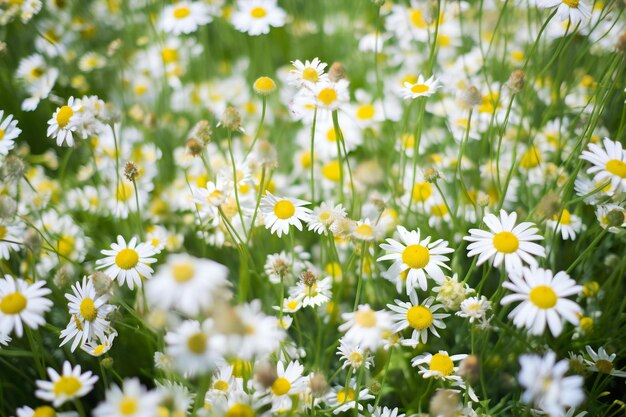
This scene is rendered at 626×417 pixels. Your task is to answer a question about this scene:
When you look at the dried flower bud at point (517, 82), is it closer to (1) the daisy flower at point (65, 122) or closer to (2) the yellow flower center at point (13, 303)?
(1) the daisy flower at point (65, 122)

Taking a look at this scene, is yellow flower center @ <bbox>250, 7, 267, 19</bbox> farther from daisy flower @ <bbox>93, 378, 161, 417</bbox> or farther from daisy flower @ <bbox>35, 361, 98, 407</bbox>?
daisy flower @ <bbox>93, 378, 161, 417</bbox>

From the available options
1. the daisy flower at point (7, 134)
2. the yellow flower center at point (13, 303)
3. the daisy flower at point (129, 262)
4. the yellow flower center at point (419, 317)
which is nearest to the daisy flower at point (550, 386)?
the yellow flower center at point (419, 317)

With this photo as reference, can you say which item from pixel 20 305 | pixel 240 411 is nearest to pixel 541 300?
pixel 240 411

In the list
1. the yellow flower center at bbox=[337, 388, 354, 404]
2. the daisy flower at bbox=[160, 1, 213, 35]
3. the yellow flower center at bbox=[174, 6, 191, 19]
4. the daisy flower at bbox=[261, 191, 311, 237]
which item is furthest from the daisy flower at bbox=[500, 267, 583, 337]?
the yellow flower center at bbox=[174, 6, 191, 19]

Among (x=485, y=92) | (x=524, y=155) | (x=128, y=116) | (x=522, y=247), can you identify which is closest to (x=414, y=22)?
(x=485, y=92)

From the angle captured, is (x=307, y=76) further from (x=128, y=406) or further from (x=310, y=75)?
(x=128, y=406)

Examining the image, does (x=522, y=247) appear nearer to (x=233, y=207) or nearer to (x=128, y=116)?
(x=233, y=207)
